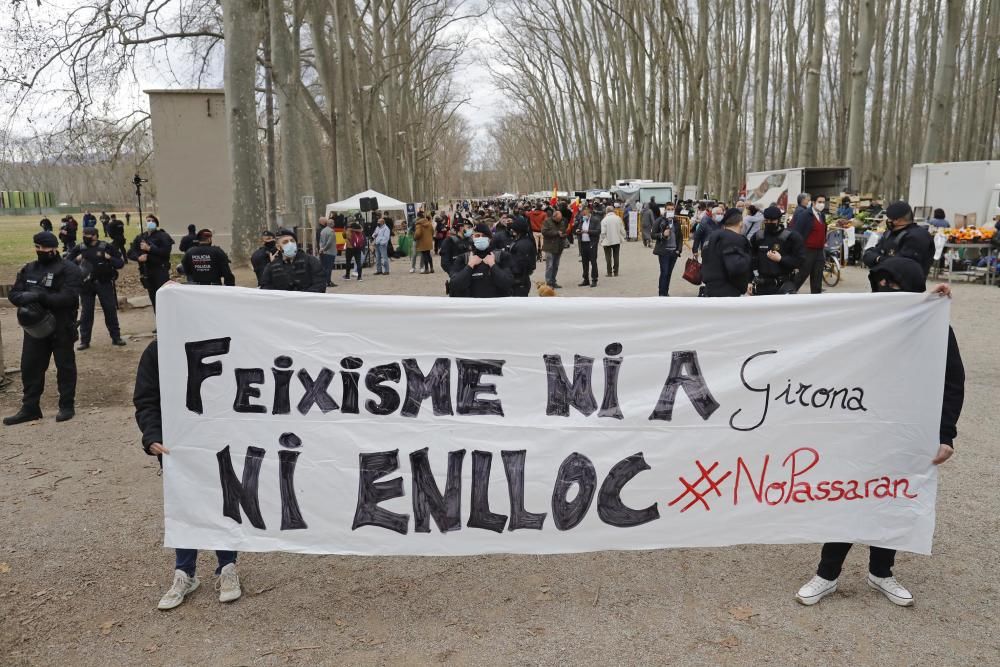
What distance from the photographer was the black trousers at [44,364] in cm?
782

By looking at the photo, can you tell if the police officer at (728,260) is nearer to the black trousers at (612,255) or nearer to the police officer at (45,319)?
the police officer at (45,319)

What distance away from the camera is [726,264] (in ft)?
28.5

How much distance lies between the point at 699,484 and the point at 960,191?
23493 millimetres

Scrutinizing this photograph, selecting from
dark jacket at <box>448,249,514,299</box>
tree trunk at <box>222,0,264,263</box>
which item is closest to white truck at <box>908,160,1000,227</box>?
tree trunk at <box>222,0,264,263</box>

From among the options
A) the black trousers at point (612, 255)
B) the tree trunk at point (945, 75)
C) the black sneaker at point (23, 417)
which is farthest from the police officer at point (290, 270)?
the tree trunk at point (945, 75)

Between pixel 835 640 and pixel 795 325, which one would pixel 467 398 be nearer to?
pixel 795 325

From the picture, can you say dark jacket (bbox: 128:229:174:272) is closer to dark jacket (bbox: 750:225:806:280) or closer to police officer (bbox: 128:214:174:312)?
police officer (bbox: 128:214:174:312)

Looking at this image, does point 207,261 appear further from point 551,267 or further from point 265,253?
point 551,267

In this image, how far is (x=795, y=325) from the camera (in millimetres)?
4035

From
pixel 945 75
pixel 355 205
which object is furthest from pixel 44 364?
pixel 945 75

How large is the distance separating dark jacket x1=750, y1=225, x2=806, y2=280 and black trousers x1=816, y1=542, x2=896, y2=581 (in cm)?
603

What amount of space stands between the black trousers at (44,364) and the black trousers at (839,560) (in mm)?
7164

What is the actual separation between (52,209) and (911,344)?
114462 millimetres

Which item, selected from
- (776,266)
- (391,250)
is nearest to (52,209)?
(391,250)
